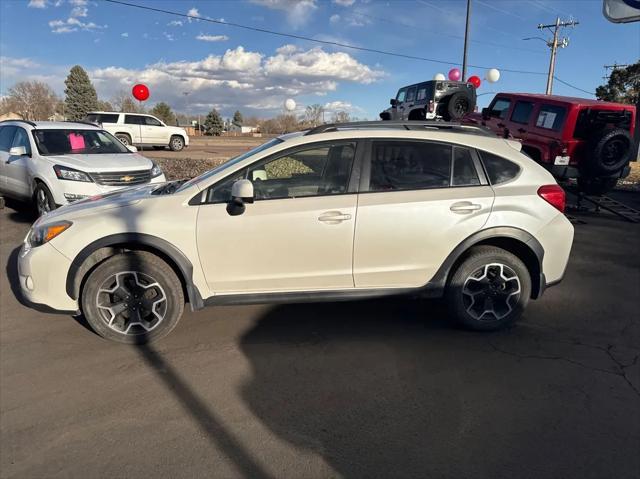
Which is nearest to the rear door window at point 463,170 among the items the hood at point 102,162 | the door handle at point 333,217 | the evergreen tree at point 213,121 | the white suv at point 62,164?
the door handle at point 333,217

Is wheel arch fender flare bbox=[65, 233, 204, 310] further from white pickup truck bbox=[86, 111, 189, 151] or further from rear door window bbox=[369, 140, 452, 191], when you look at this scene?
white pickup truck bbox=[86, 111, 189, 151]

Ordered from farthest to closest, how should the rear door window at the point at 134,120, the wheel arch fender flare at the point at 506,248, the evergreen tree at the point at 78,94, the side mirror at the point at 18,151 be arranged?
the evergreen tree at the point at 78,94 < the rear door window at the point at 134,120 < the side mirror at the point at 18,151 < the wheel arch fender flare at the point at 506,248

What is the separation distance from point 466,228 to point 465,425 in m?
1.59

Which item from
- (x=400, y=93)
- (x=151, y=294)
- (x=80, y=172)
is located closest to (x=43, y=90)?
(x=400, y=93)

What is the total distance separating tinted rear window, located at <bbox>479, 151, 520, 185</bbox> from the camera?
3785mm

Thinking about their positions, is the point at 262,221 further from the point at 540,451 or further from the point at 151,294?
the point at 540,451

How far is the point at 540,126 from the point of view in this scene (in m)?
9.77

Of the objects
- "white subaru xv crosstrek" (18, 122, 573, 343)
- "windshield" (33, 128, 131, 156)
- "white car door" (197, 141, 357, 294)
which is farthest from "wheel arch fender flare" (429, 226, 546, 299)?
"windshield" (33, 128, 131, 156)

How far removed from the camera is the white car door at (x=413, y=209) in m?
3.57

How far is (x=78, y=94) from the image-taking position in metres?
61.4

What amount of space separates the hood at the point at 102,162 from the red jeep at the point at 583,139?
262 inches

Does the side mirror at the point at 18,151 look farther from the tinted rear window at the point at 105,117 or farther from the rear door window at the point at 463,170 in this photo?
the tinted rear window at the point at 105,117

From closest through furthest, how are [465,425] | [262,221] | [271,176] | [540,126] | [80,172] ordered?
[465,425] < [262,221] < [271,176] < [80,172] < [540,126]

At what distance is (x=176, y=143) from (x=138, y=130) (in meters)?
1.71
